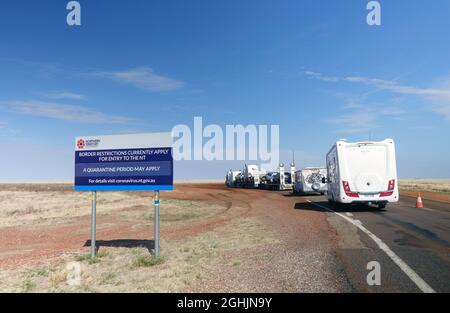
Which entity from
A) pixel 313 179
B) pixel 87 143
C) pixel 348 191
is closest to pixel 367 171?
pixel 348 191

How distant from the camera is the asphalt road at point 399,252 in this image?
21.9 feet

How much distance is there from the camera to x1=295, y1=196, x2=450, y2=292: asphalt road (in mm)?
6676

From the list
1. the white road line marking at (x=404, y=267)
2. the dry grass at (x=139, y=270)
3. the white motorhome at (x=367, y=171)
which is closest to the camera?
the white road line marking at (x=404, y=267)

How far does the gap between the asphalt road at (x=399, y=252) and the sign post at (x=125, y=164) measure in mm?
4305

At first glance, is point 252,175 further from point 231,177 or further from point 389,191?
point 389,191

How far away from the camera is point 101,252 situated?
10531 millimetres

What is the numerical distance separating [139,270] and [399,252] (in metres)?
5.53

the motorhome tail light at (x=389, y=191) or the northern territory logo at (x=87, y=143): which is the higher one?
the northern territory logo at (x=87, y=143)

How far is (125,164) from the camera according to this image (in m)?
10.1

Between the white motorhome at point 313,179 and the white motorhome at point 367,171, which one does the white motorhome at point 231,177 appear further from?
the white motorhome at point 367,171

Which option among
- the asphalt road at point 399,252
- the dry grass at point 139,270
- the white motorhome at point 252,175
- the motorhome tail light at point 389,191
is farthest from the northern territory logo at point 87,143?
the white motorhome at point 252,175

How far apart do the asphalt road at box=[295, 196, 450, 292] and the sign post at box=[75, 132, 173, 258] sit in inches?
170

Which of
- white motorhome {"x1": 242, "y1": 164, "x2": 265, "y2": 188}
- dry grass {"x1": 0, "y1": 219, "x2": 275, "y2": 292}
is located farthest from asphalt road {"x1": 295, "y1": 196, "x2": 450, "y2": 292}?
white motorhome {"x1": 242, "y1": 164, "x2": 265, "y2": 188}

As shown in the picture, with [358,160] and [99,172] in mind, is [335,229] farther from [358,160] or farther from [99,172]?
[99,172]
